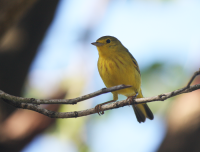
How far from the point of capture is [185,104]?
3719 millimetres

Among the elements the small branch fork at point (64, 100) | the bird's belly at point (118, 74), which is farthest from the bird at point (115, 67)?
the small branch fork at point (64, 100)

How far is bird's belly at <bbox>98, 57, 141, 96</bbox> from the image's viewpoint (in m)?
3.39

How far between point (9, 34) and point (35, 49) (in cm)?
64

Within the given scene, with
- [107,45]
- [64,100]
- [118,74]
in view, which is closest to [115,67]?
[118,74]

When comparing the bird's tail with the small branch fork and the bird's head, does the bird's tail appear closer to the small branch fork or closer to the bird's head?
the bird's head

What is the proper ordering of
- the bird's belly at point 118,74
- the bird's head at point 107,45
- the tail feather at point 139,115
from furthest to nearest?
the tail feather at point 139,115 < the bird's head at point 107,45 < the bird's belly at point 118,74

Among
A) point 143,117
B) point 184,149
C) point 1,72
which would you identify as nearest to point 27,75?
point 1,72

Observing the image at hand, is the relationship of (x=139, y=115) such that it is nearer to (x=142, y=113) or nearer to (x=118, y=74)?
(x=142, y=113)

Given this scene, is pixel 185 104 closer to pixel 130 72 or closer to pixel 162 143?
pixel 162 143

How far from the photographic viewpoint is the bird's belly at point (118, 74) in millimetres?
3391

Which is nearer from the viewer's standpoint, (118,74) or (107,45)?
(118,74)

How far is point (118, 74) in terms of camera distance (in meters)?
3.38

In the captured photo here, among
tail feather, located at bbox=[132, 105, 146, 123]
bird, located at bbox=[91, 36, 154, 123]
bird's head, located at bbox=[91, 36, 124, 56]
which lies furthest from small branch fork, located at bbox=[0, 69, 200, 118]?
tail feather, located at bbox=[132, 105, 146, 123]

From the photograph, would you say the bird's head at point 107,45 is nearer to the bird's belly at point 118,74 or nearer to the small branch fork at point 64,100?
the bird's belly at point 118,74
